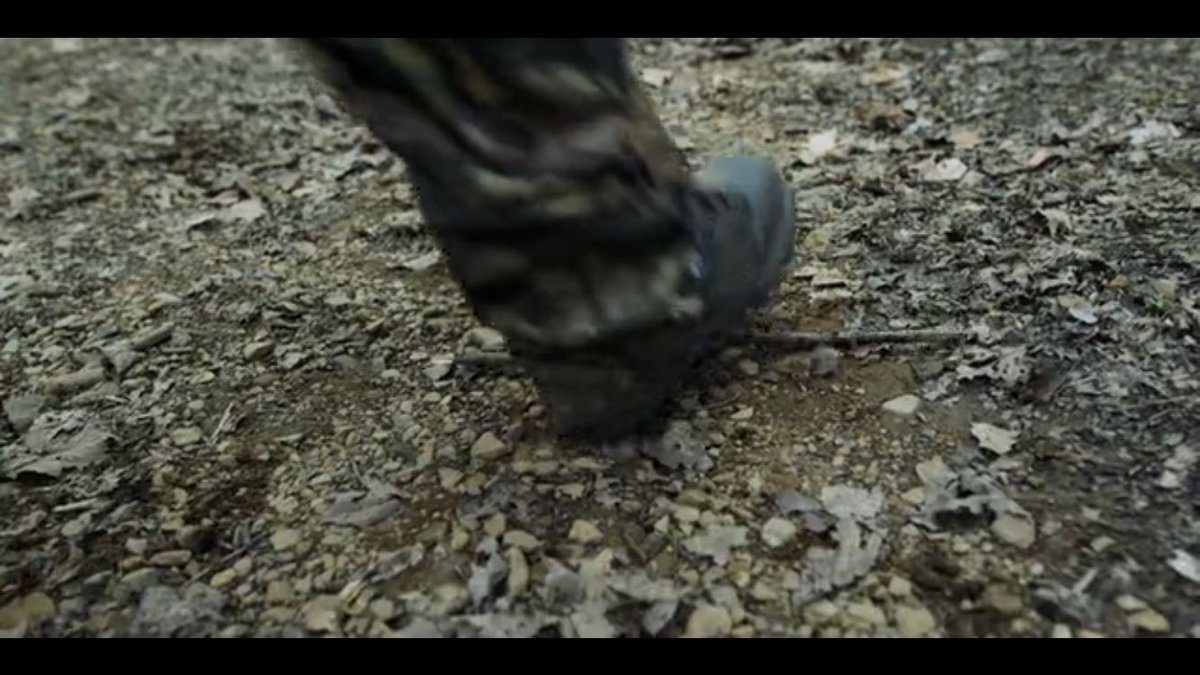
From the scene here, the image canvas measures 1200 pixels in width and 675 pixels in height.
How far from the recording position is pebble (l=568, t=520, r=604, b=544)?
1.21 meters

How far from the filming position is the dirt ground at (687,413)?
3.82 feet

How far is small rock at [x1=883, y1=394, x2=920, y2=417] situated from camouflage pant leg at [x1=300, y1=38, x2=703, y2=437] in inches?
11.1

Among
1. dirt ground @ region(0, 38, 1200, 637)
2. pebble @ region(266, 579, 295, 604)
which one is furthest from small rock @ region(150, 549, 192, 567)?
pebble @ region(266, 579, 295, 604)

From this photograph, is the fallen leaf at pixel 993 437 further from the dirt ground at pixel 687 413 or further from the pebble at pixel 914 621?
the pebble at pixel 914 621

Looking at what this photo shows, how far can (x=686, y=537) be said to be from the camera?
121 centimetres

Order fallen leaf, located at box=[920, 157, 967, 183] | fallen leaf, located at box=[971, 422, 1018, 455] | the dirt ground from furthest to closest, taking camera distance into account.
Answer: fallen leaf, located at box=[920, 157, 967, 183]
fallen leaf, located at box=[971, 422, 1018, 455]
the dirt ground

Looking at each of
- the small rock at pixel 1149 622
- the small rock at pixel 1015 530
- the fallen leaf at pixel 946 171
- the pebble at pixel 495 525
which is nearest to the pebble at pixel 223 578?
the pebble at pixel 495 525

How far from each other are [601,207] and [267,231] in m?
0.96

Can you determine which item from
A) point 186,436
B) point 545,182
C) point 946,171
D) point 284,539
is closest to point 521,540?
point 284,539

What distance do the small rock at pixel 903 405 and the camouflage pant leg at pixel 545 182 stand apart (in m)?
0.28

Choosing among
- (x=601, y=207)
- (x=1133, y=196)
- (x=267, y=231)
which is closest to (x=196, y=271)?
(x=267, y=231)

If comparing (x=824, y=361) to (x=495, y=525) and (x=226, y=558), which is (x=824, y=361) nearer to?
(x=495, y=525)

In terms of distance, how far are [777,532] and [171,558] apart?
63 centimetres

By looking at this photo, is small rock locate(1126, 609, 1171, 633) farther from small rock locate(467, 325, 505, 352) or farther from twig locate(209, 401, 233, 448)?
twig locate(209, 401, 233, 448)
